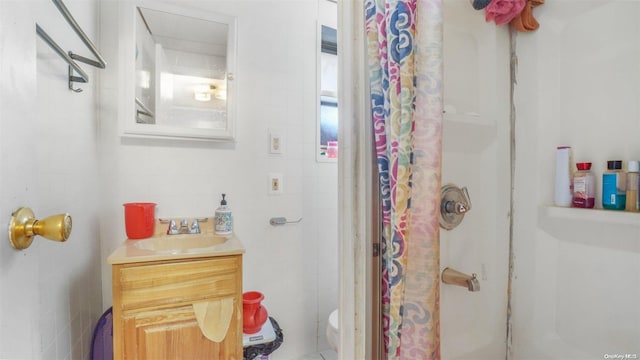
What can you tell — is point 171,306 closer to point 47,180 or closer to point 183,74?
point 47,180

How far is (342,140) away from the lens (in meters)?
0.95

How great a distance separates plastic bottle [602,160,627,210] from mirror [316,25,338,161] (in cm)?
135

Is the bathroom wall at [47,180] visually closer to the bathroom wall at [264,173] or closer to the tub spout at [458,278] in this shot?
the bathroom wall at [264,173]

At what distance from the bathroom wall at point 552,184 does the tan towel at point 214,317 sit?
120 cm

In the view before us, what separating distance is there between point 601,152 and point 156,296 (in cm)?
171

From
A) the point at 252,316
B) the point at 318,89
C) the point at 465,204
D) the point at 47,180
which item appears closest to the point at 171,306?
the point at 252,316

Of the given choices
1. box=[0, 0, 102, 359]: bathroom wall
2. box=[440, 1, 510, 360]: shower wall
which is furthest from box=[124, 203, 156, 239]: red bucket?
box=[440, 1, 510, 360]: shower wall

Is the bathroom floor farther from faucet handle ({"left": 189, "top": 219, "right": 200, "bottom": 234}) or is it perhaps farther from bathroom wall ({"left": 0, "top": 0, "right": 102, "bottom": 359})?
bathroom wall ({"left": 0, "top": 0, "right": 102, "bottom": 359})

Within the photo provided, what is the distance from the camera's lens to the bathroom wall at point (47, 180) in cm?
48

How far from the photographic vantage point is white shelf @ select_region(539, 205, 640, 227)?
85 cm

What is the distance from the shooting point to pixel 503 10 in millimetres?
1010

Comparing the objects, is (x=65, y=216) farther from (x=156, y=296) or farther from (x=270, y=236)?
(x=270, y=236)

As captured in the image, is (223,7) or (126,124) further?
(223,7)

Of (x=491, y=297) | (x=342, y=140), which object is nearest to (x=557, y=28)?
(x=342, y=140)
